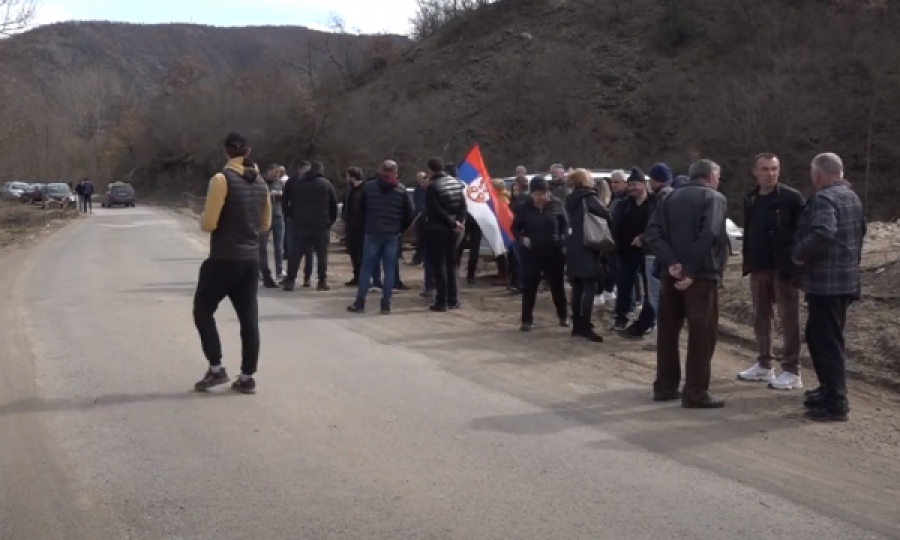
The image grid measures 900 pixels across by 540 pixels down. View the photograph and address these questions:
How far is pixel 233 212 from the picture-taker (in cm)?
837

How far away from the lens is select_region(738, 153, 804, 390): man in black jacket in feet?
29.2

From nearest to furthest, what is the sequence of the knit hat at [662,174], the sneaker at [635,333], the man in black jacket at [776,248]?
the man in black jacket at [776,248]
the knit hat at [662,174]
the sneaker at [635,333]

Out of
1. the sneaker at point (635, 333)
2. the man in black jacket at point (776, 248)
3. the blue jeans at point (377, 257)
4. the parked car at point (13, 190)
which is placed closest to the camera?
the man in black jacket at point (776, 248)

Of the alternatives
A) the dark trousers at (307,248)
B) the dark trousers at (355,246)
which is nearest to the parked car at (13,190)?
the dark trousers at (355,246)

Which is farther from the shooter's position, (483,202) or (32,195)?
(32,195)

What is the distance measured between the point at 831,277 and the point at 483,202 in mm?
7785

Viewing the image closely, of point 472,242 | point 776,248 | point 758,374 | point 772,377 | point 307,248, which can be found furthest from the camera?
point 472,242

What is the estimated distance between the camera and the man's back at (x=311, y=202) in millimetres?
15578

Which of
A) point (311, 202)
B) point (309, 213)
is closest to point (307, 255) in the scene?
point (309, 213)

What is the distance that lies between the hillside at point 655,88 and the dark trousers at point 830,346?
2759 centimetres

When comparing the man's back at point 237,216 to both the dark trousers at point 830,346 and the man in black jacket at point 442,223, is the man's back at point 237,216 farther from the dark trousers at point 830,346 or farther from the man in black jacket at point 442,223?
the man in black jacket at point 442,223

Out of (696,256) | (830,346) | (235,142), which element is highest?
(235,142)

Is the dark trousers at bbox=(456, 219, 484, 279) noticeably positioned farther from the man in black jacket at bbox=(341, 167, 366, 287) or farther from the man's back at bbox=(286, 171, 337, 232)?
the man's back at bbox=(286, 171, 337, 232)

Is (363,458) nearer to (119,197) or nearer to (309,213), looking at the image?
(309,213)
